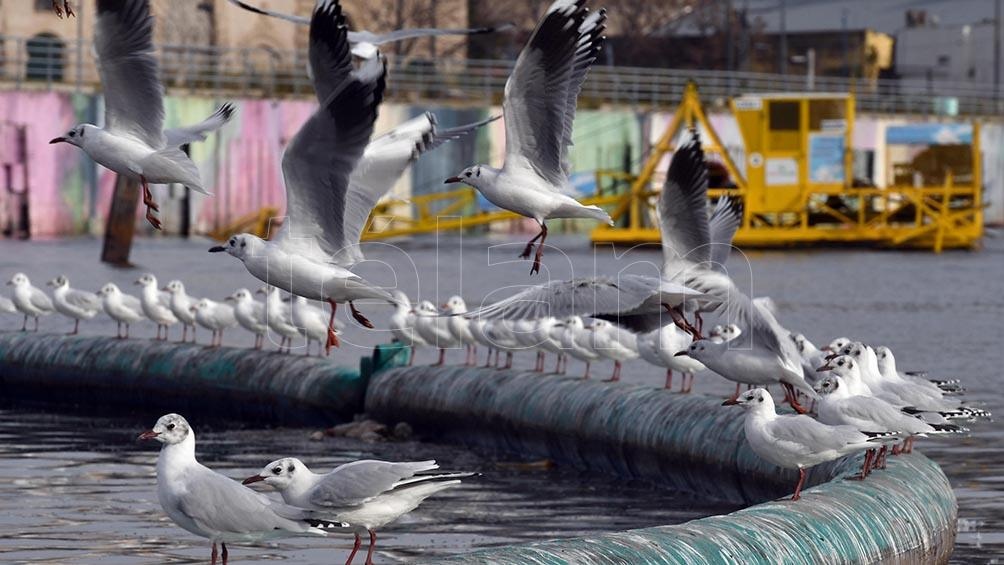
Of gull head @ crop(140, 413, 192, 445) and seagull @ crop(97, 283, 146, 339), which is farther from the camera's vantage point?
seagull @ crop(97, 283, 146, 339)

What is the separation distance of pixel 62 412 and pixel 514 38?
52.3 metres

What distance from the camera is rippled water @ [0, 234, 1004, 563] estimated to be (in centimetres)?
1109

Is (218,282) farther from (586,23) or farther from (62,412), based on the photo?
(586,23)

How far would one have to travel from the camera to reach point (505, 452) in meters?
14.5

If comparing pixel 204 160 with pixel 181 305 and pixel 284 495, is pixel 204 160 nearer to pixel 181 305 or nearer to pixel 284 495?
pixel 181 305

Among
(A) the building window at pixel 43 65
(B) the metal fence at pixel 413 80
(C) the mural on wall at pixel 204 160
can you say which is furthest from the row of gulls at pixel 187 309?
(A) the building window at pixel 43 65

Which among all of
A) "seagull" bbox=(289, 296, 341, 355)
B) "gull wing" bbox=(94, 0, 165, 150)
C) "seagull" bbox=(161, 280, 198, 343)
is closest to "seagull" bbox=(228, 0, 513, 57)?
"gull wing" bbox=(94, 0, 165, 150)

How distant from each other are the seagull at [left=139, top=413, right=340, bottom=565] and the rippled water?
5.67 feet

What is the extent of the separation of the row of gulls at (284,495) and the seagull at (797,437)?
7.38 feet

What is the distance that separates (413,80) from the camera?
47.1 m

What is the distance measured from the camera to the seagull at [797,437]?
1002 cm

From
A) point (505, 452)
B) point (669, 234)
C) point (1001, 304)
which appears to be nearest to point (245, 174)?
point (1001, 304)

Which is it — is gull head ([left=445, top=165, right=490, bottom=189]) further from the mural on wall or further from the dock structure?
the mural on wall

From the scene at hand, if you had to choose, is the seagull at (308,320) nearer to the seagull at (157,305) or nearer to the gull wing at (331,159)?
the seagull at (157,305)
